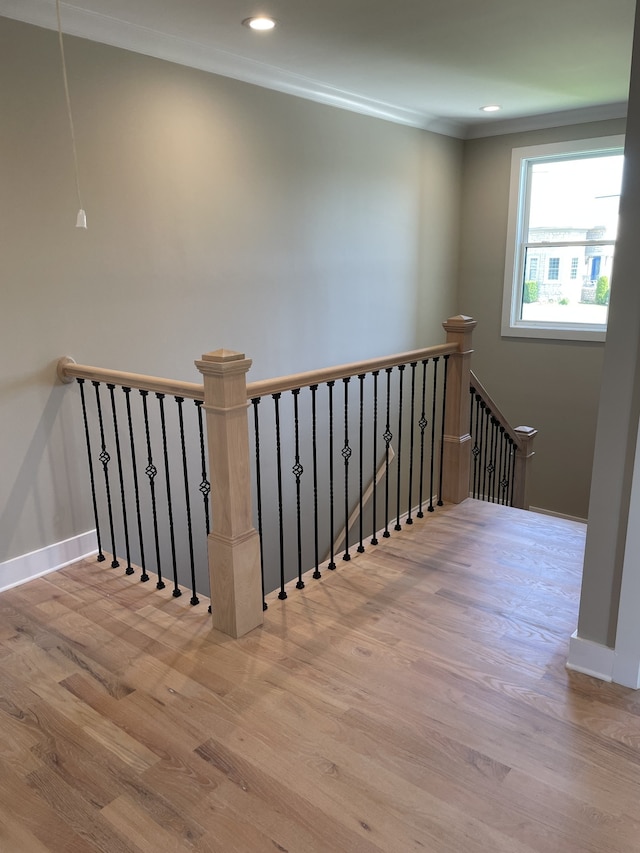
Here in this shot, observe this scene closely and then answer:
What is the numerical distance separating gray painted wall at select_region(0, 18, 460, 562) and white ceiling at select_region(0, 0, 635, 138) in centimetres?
11

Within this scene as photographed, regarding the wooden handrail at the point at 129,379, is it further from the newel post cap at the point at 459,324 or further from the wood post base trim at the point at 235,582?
the newel post cap at the point at 459,324

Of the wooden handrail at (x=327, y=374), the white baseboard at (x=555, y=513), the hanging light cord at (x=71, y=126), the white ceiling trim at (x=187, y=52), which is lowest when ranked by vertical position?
the white baseboard at (x=555, y=513)

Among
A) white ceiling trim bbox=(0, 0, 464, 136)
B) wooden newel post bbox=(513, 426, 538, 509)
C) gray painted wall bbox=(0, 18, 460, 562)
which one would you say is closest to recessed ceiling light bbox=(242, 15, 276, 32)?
white ceiling trim bbox=(0, 0, 464, 136)

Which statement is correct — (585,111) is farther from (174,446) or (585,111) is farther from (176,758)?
(176,758)

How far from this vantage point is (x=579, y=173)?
213 inches

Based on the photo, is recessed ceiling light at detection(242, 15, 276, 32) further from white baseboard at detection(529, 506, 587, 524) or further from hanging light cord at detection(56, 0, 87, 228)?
white baseboard at detection(529, 506, 587, 524)

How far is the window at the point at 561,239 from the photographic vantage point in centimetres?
532

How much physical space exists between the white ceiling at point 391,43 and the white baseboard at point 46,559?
2.33m

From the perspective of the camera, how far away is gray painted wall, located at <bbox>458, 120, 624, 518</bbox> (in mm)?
5566

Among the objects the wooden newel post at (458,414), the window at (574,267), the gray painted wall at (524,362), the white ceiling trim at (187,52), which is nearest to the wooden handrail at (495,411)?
the wooden newel post at (458,414)

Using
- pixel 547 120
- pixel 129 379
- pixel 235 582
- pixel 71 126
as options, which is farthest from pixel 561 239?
pixel 235 582

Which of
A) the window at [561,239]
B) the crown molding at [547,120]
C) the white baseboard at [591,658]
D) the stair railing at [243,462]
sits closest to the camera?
the white baseboard at [591,658]

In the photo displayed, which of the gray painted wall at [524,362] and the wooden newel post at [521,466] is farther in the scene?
the gray painted wall at [524,362]

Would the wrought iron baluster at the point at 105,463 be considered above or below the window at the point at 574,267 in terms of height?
below
